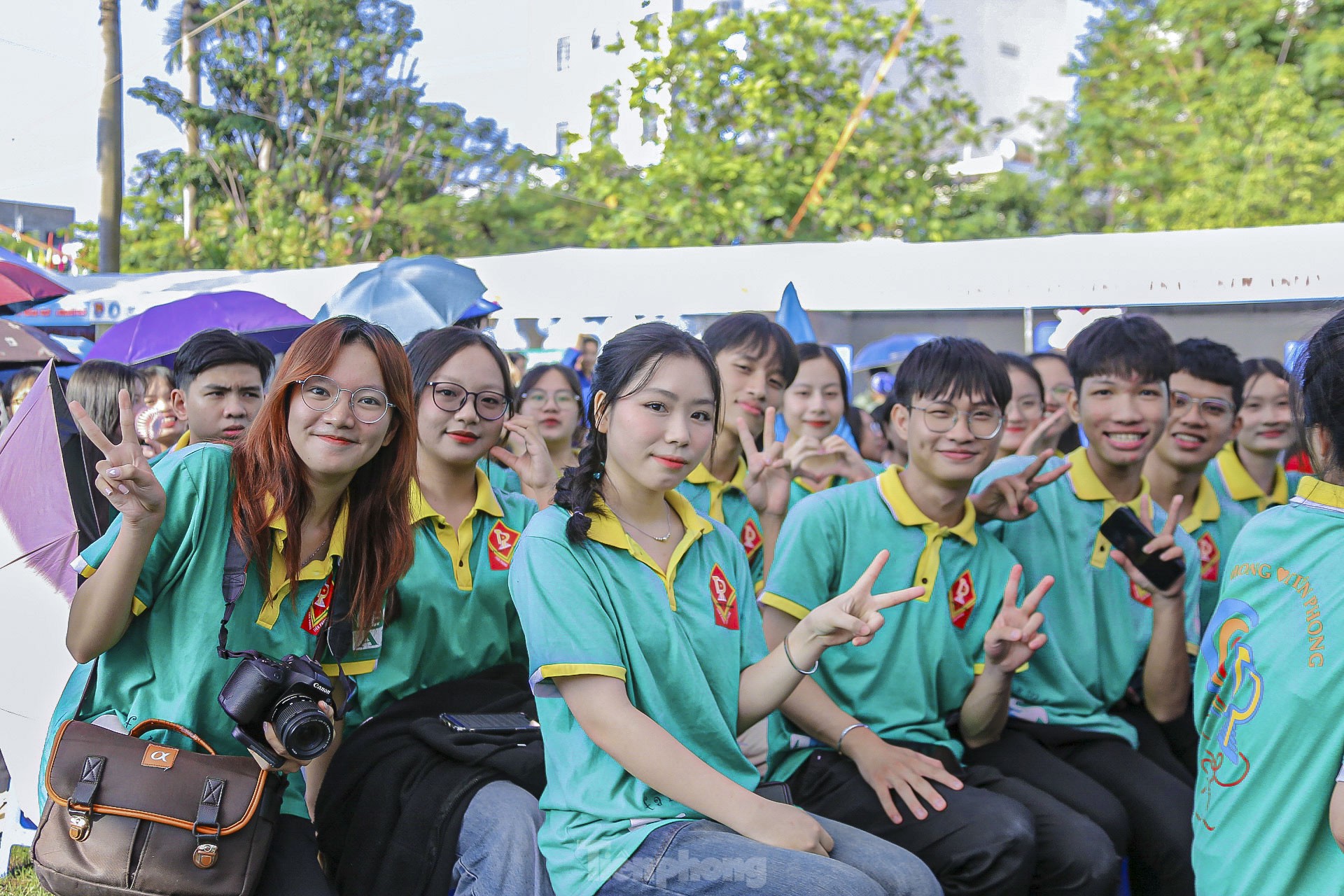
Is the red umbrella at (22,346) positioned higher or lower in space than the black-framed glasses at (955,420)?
higher

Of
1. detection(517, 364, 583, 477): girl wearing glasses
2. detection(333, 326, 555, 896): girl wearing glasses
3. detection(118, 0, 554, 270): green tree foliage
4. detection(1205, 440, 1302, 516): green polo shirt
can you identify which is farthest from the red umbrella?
detection(118, 0, 554, 270): green tree foliage

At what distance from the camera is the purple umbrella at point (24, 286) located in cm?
588

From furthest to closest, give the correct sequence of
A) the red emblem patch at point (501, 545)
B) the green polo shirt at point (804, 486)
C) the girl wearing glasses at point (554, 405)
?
the girl wearing glasses at point (554, 405), the green polo shirt at point (804, 486), the red emblem patch at point (501, 545)

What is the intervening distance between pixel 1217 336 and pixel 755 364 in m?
10.9

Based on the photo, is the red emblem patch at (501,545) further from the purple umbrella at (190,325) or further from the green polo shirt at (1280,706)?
the purple umbrella at (190,325)

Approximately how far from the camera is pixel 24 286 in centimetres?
599

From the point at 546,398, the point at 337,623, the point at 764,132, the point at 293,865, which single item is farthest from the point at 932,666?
the point at 764,132

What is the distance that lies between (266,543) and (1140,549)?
2239 mm

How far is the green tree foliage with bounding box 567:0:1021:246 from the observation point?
48.2 ft

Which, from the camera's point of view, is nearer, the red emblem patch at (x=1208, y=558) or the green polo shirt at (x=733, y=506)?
the red emblem patch at (x=1208, y=558)

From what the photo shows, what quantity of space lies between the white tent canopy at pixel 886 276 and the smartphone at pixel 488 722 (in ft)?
24.6

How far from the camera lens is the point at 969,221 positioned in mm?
17719

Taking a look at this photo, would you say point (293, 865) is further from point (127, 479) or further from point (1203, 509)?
point (1203, 509)

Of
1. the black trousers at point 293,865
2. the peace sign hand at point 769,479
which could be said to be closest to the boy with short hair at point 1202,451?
the peace sign hand at point 769,479
